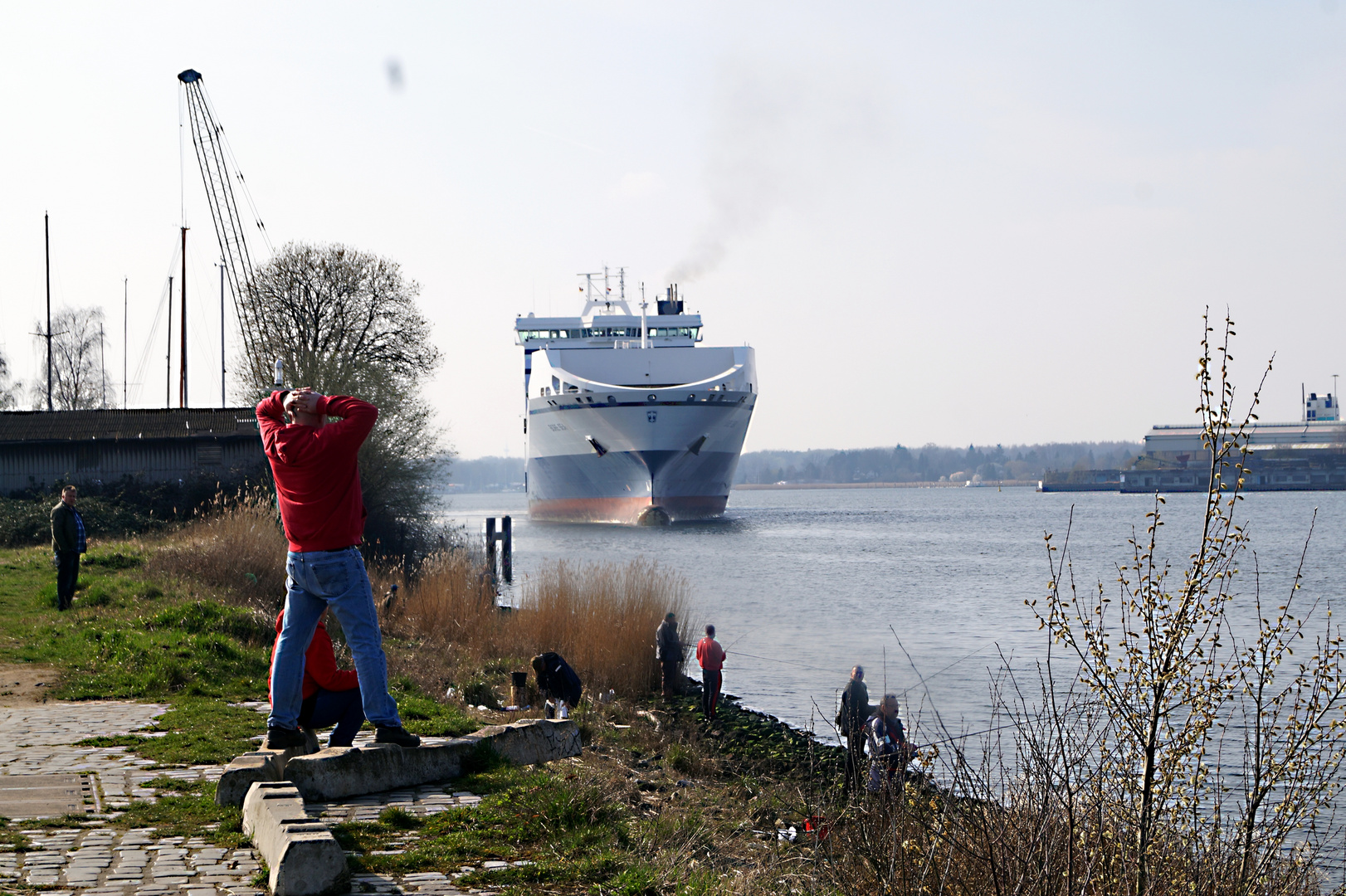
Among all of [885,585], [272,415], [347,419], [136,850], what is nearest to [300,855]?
[136,850]

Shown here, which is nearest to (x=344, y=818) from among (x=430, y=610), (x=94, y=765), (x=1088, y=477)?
(x=94, y=765)

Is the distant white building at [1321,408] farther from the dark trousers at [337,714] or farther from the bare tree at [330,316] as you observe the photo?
the dark trousers at [337,714]

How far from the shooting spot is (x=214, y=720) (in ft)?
24.1

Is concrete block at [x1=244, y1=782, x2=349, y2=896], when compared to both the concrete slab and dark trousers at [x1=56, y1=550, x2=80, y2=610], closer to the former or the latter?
the concrete slab

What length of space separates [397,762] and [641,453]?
146ft

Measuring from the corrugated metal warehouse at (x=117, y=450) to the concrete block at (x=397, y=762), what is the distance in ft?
70.4

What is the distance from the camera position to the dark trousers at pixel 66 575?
12203 millimetres

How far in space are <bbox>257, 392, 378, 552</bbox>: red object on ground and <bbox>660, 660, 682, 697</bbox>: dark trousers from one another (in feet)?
31.8

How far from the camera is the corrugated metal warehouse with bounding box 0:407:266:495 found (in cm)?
2622

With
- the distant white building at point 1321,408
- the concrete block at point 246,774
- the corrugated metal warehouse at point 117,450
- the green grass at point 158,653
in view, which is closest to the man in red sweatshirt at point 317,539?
the concrete block at point 246,774

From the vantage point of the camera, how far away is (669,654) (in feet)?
47.8

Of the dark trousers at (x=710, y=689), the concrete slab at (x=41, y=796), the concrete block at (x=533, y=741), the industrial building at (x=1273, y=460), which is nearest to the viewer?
the concrete slab at (x=41, y=796)

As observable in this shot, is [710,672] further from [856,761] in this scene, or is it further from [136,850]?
[136,850]

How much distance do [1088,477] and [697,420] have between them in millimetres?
97583
